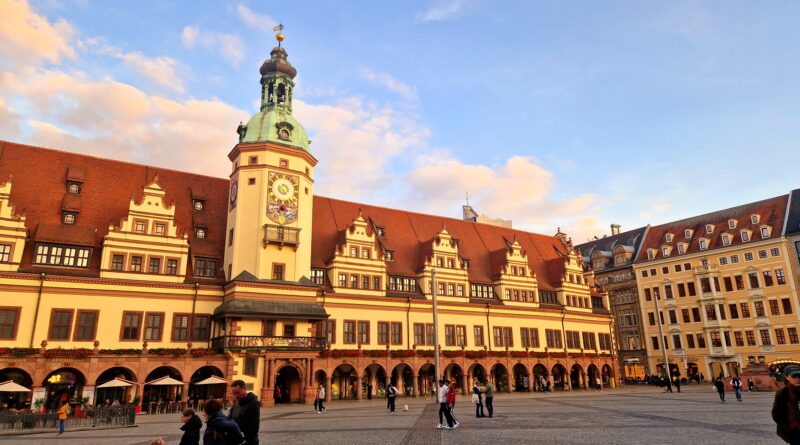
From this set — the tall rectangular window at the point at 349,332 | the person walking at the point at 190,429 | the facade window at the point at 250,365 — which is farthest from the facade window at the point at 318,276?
the person walking at the point at 190,429

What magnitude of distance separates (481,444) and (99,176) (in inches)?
1567

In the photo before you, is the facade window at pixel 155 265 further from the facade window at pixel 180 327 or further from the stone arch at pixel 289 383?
the stone arch at pixel 289 383

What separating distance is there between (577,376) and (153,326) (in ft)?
157

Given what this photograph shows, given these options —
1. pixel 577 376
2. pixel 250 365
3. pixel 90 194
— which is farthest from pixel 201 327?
pixel 577 376

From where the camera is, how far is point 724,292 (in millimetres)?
67250

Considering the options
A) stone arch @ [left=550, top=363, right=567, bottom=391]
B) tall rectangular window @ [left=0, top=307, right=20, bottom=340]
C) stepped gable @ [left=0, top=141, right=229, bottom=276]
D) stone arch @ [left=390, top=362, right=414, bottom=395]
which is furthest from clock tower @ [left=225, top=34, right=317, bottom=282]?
stone arch @ [left=550, top=363, right=567, bottom=391]

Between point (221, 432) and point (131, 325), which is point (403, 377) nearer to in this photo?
point (131, 325)

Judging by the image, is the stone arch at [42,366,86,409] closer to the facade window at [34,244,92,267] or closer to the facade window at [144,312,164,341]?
the facade window at [144,312,164,341]

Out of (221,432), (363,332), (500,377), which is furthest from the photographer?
(500,377)

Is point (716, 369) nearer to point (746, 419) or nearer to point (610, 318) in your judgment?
point (610, 318)

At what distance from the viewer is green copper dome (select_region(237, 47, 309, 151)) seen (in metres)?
46.3

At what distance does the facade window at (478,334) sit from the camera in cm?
5428

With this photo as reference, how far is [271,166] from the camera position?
4478 centimetres

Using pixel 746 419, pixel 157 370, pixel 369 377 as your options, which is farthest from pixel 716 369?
pixel 157 370
